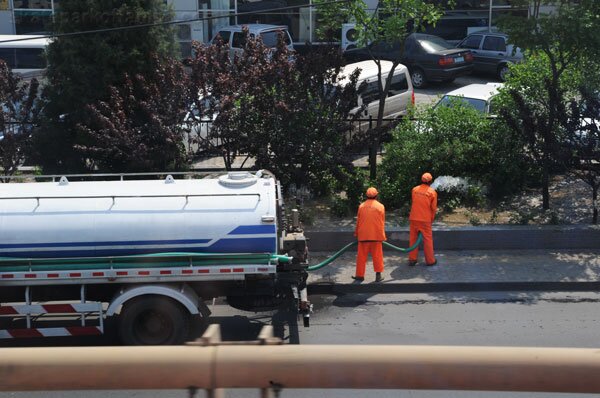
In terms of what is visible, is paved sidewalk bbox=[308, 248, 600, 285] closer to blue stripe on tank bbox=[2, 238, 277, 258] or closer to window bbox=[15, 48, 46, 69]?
blue stripe on tank bbox=[2, 238, 277, 258]

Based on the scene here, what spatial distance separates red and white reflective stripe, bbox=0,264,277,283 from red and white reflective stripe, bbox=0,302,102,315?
0.32 m

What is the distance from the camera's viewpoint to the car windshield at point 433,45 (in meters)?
24.8

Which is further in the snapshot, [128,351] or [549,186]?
[549,186]

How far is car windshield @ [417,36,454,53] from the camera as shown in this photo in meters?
24.8

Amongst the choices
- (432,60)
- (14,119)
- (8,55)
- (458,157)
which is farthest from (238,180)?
(8,55)

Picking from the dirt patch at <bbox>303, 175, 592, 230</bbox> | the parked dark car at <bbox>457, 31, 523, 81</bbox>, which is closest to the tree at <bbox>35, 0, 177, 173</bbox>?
the dirt patch at <bbox>303, 175, 592, 230</bbox>

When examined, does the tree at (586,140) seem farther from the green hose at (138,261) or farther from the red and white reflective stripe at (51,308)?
the red and white reflective stripe at (51,308)

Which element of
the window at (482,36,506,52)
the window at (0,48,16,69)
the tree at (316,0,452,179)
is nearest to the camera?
the tree at (316,0,452,179)

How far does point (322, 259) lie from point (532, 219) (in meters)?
3.63

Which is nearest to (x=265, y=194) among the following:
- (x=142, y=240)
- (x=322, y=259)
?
(x=142, y=240)

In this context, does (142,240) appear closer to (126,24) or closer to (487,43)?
(126,24)

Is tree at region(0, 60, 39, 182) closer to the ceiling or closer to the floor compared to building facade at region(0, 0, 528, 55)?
closer to the floor

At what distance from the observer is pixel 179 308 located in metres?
8.69

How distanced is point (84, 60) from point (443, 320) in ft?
25.0
